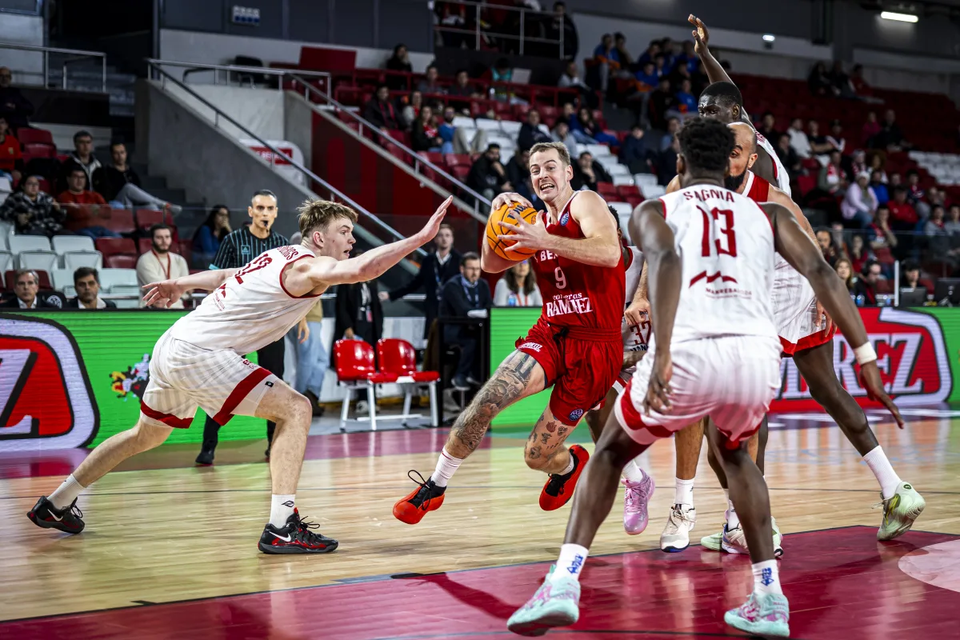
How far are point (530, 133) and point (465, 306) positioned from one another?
6.17 metres

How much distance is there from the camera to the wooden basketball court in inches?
161

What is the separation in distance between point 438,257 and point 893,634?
9280mm

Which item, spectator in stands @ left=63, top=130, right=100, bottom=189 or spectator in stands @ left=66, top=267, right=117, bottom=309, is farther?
spectator in stands @ left=63, top=130, right=100, bottom=189

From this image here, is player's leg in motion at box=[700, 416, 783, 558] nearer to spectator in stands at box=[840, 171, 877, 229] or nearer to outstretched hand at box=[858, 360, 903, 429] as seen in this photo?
outstretched hand at box=[858, 360, 903, 429]

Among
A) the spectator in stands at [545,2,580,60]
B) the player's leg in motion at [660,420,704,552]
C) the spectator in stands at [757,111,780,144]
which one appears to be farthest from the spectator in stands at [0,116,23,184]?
the spectator in stands at [757,111,780,144]

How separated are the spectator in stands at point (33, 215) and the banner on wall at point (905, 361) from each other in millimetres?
7636

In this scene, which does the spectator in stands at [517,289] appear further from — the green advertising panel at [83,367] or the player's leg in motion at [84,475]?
the player's leg in motion at [84,475]

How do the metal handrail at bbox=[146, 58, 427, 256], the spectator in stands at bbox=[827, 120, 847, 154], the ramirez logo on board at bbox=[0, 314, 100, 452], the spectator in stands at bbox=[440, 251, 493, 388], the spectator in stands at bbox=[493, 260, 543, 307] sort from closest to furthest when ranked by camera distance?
1. the ramirez logo on board at bbox=[0, 314, 100, 452]
2. the spectator in stands at bbox=[440, 251, 493, 388]
3. the spectator in stands at bbox=[493, 260, 543, 307]
4. the metal handrail at bbox=[146, 58, 427, 256]
5. the spectator in stands at bbox=[827, 120, 847, 154]

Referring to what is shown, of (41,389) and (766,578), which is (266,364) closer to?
(41,389)

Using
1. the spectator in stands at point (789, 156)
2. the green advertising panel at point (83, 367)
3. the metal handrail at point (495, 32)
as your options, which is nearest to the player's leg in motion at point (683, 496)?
the green advertising panel at point (83, 367)

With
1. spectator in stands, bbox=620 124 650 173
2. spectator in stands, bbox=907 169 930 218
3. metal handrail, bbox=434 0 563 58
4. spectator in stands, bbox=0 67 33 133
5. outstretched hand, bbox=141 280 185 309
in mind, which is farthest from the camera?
metal handrail, bbox=434 0 563 58

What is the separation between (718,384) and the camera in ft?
12.2

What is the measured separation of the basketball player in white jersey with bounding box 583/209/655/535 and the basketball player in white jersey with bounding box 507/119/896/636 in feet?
5.35

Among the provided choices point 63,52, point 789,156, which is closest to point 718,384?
point 63,52
